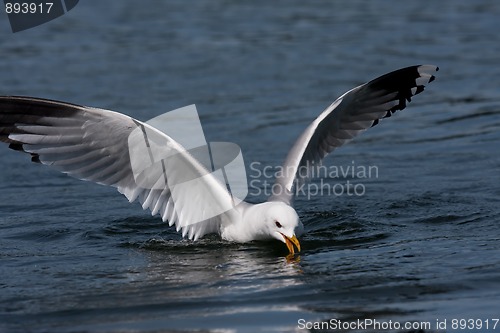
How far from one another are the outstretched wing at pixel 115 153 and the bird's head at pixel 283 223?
50cm

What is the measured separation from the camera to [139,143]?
823 cm

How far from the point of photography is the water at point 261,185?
7176 millimetres

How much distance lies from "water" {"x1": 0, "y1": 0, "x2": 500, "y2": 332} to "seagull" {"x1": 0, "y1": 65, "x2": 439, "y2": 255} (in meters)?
0.29

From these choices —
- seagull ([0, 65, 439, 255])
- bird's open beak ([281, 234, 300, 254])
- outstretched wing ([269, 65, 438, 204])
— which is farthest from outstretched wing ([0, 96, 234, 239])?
outstretched wing ([269, 65, 438, 204])

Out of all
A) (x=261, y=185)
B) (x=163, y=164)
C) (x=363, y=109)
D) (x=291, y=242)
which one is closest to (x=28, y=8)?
(x=261, y=185)

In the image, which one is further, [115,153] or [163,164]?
[115,153]

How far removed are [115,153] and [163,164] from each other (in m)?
A: 0.45

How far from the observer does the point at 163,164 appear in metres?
8.42

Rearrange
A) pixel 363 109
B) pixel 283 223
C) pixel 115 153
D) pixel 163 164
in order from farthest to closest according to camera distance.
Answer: pixel 363 109 < pixel 115 153 < pixel 163 164 < pixel 283 223

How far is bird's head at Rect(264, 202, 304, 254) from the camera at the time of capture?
8.23 m
